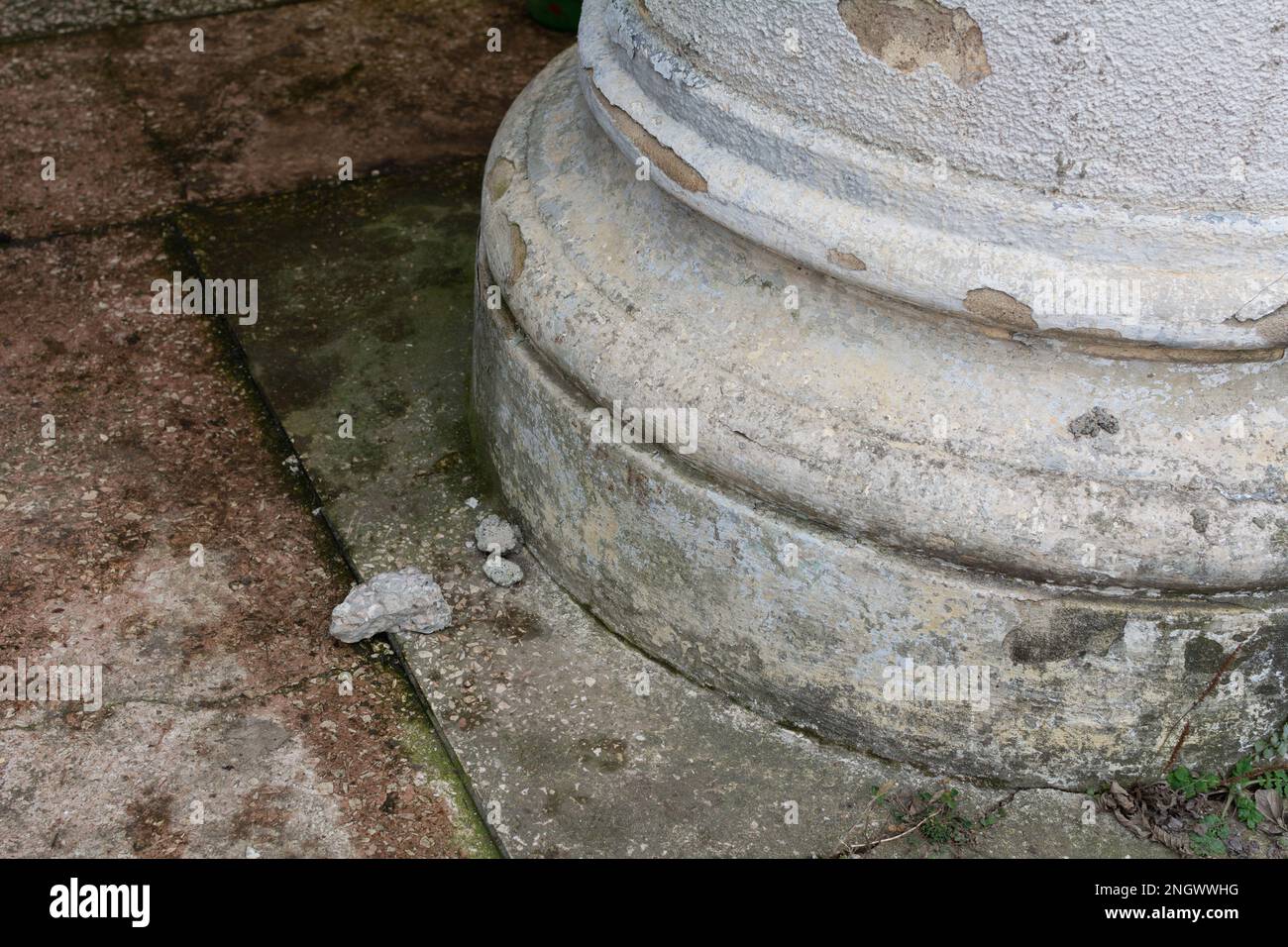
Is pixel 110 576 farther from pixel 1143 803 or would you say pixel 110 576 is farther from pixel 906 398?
pixel 1143 803

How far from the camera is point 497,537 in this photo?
2830 mm

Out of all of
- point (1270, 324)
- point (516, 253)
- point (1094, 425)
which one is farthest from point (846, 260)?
point (516, 253)

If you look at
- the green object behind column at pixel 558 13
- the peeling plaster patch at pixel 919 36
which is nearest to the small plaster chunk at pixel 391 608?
the peeling plaster patch at pixel 919 36

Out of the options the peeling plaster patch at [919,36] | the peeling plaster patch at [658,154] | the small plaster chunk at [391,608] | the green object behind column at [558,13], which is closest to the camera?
the peeling plaster patch at [919,36]

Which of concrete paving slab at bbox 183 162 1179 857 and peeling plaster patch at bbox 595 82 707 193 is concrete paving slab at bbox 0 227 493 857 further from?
peeling plaster patch at bbox 595 82 707 193

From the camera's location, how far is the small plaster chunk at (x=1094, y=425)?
2178 mm

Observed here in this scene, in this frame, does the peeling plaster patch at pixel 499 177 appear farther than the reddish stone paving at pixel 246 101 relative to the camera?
No

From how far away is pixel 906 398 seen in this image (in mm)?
2248

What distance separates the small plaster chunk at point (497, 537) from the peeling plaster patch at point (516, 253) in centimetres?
49

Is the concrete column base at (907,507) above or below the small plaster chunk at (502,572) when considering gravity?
above

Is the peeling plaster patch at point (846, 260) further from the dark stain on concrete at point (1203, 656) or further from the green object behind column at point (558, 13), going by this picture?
the green object behind column at point (558, 13)

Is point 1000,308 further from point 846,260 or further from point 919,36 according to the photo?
point 919,36

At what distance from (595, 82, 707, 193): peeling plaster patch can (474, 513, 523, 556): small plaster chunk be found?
0.81 m

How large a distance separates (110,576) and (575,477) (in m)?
0.94
